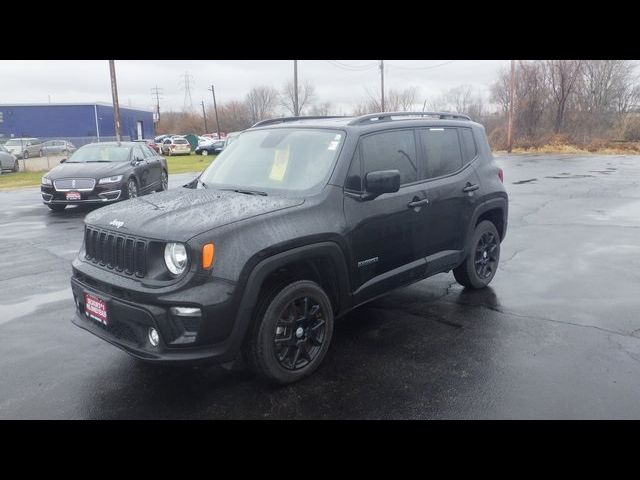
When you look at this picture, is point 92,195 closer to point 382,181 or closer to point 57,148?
point 382,181

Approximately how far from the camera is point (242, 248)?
3406 millimetres

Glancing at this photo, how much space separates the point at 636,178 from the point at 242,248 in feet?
62.9

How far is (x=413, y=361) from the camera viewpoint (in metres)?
4.16

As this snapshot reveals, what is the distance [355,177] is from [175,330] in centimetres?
187

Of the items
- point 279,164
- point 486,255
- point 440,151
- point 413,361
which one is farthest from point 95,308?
point 486,255

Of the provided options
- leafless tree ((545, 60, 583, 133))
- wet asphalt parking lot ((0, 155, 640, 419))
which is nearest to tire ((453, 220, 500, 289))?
wet asphalt parking lot ((0, 155, 640, 419))

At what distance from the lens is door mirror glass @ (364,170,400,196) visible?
4.00 m

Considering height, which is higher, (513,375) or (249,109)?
(249,109)

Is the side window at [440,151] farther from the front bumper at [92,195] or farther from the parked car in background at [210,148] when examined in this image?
the parked car in background at [210,148]

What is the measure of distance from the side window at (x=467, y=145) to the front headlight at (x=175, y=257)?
11.0 ft

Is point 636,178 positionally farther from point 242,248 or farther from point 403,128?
point 242,248

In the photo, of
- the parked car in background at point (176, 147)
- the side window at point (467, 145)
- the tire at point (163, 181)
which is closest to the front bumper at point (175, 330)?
the side window at point (467, 145)

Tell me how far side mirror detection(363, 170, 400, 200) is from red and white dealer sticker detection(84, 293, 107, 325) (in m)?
2.14
